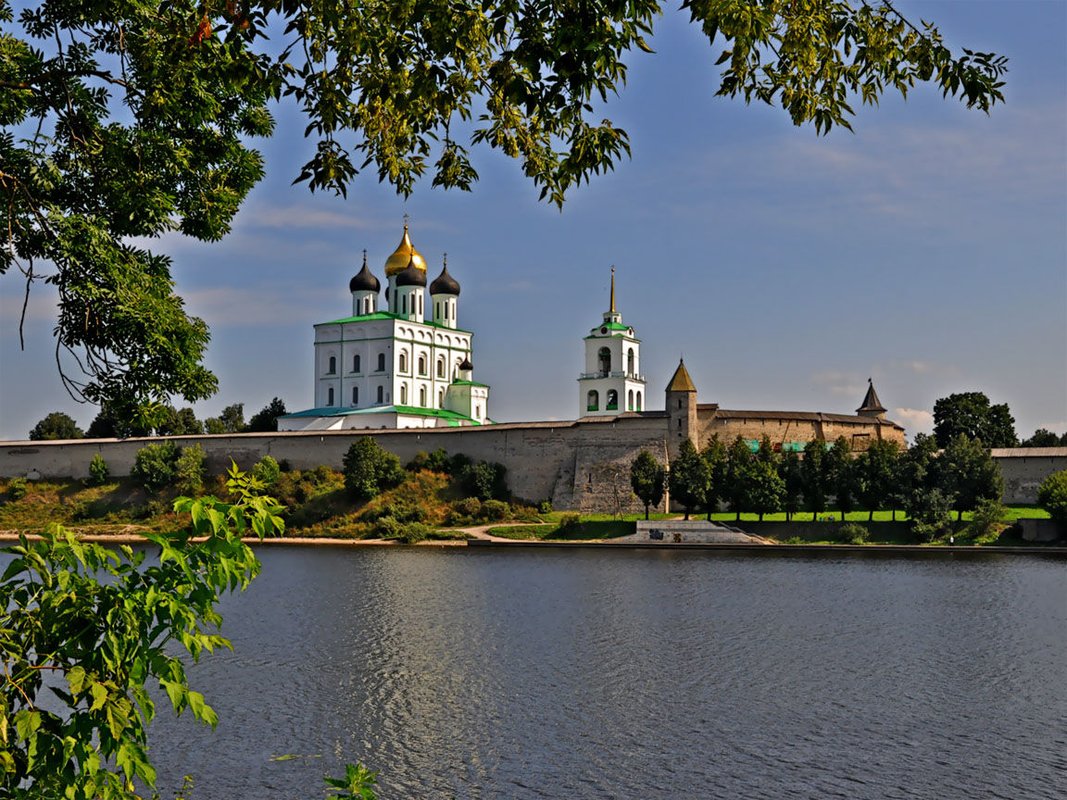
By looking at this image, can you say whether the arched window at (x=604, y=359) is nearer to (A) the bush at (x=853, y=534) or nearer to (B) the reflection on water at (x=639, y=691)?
(A) the bush at (x=853, y=534)

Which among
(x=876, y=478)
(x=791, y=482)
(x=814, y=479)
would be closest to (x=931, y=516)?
(x=876, y=478)

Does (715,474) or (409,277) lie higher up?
(409,277)

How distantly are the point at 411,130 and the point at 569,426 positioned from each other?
3645cm

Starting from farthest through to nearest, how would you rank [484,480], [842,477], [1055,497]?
[484,480] < [842,477] < [1055,497]

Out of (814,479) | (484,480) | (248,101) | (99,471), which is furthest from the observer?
(99,471)

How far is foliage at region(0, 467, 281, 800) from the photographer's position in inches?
130

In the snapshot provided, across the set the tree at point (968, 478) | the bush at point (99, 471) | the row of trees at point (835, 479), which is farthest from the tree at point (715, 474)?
the bush at point (99, 471)

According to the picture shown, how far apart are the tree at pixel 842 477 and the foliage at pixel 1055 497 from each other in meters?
5.17

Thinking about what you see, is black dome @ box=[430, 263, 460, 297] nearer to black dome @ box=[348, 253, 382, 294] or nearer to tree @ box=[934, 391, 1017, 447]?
black dome @ box=[348, 253, 382, 294]

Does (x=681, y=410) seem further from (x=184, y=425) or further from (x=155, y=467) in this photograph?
(x=184, y=425)

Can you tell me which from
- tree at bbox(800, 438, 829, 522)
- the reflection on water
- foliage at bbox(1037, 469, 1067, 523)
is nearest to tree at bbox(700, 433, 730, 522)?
tree at bbox(800, 438, 829, 522)

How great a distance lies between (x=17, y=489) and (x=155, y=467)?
676cm

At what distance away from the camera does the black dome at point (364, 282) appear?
5616cm

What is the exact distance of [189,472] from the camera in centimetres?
4131
